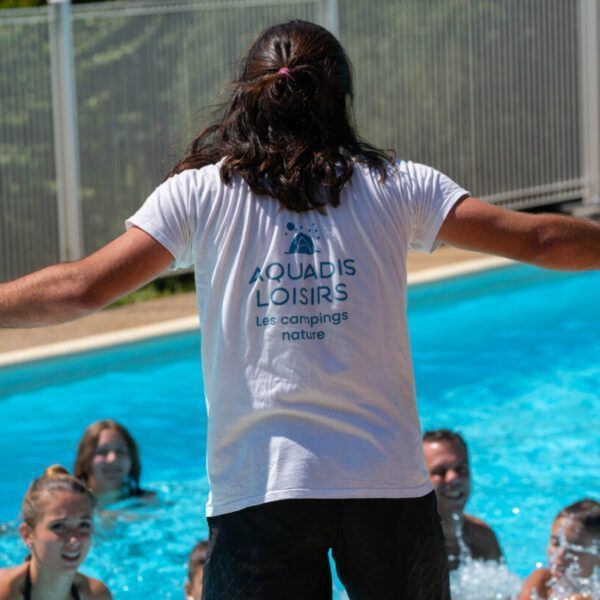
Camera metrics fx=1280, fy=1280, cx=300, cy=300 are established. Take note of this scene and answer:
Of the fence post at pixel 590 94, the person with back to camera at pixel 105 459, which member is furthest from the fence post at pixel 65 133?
the fence post at pixel 590 94

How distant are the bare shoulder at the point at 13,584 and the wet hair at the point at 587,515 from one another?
1892mm

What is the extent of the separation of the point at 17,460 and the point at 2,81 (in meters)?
3.98

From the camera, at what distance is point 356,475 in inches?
85.2

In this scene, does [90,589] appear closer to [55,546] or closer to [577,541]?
[55,546]

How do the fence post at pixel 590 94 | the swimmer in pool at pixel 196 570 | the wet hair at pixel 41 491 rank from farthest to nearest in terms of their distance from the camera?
1. the fence post at pixel 590 94
2. the swimmer in pool at pixel 196 570
3. the wet hair at pixel 41 491

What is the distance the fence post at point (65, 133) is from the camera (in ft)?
33.0

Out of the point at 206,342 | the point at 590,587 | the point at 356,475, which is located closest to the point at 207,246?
the point at 206,342

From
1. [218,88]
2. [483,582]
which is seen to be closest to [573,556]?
[483,582]

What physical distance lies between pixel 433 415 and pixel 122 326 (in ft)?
7.75

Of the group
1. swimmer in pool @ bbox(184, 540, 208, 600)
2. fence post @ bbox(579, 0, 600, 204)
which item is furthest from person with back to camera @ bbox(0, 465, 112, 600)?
fence post @ bbox(579, 0, 600, 204)

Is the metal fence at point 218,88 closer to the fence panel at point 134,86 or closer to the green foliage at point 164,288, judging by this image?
the fence panel at point 134,86

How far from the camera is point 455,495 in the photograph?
15.7 ft

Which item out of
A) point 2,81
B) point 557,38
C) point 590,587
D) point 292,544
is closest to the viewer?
point 292,544

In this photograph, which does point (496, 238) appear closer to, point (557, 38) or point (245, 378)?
point (245, 378)
